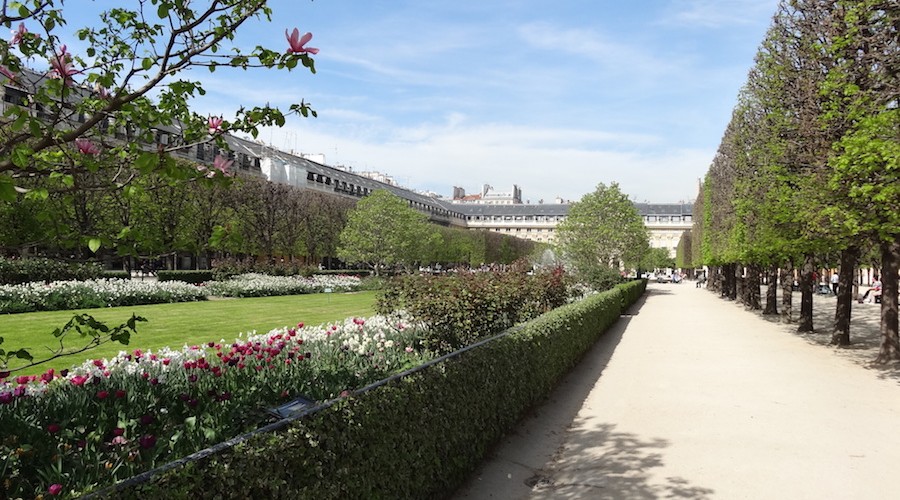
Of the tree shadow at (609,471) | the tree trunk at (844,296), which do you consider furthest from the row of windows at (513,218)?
the tree shadow at (609,471)

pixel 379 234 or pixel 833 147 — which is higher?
pixel 833 147

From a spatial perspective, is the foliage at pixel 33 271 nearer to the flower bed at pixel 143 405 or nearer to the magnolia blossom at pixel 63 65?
the flower bed at pixel 143 405

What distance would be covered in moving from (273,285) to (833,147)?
2132 cm

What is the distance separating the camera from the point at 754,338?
50.0 ft

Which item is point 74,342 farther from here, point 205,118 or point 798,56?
point 798,56

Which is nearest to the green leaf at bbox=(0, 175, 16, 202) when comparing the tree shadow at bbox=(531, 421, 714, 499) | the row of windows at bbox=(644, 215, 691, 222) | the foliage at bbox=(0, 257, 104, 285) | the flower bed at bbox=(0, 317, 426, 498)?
the flower bed at bbox=(0, 317, 426, 498)

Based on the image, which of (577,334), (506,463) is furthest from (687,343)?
(506,463)

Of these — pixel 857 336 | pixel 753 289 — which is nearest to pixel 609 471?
pixel 857 336

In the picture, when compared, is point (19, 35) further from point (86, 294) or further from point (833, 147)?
point (86, 294)

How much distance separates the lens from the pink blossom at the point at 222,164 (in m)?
2.56

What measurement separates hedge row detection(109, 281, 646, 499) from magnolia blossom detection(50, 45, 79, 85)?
1626mm

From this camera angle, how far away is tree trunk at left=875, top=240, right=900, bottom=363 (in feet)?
35.3

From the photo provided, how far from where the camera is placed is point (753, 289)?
81.8 feet

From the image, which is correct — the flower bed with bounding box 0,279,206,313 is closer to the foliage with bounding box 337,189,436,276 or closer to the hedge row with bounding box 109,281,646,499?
the hedge row with bounding box 109,281,646,499
